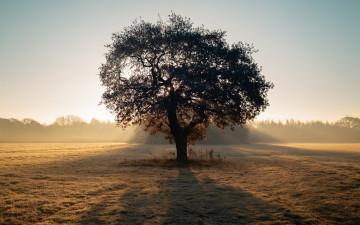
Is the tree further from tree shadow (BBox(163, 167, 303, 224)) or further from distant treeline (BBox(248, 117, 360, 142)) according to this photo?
distant treeline (BBox(248, 117, 360, 142))

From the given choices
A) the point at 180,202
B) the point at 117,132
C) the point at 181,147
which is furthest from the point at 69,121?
the point at 180,202

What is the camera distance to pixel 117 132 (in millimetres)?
174750

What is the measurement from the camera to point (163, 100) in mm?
22625

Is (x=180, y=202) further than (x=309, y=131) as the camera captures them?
No

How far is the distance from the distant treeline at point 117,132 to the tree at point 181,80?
75.8 meters

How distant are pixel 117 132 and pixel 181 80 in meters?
160

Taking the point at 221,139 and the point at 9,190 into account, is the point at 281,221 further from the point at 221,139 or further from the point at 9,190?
the point at 221,139

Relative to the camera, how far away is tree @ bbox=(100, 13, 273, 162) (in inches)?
907

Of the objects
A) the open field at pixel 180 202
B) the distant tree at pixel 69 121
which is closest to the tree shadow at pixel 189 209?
the open field at pixel 180 202

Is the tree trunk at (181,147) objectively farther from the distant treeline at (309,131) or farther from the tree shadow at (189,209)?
the distant treeline at (309,131)

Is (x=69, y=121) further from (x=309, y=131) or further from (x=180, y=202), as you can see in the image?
(x=180, y=202)

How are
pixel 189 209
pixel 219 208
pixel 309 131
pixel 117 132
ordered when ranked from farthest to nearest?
1. pixel 117 132
2. pixel 309 131
3. pixel 219 208
4. pixel 189 209

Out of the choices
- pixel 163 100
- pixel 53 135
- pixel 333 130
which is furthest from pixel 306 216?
pixel 333 130

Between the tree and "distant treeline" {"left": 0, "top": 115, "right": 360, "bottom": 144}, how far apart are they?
75816 millimetres
